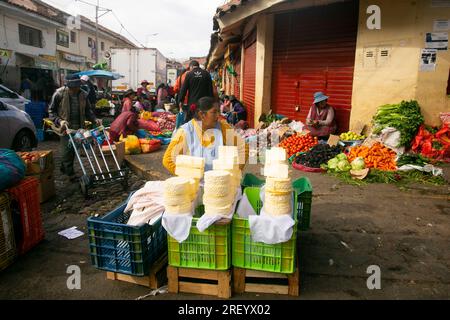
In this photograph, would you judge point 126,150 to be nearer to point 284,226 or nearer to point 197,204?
point 197,204

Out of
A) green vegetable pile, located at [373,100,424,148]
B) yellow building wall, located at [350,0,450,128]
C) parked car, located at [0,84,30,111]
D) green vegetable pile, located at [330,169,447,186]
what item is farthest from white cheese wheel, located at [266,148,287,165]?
parked car, located at [0,84,30,111]

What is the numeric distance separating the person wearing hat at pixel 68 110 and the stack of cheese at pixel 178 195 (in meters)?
4.15

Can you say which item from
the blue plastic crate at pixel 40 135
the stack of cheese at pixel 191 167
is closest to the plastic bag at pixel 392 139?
the stack of cheese at pixel 191 167

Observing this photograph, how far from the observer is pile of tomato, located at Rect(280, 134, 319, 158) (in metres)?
7.88

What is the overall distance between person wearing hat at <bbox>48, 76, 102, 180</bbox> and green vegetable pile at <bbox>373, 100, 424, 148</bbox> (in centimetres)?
585

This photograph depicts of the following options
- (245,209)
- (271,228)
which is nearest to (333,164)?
(245,209)

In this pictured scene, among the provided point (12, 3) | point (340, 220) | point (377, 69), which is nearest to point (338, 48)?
point (377, 69)

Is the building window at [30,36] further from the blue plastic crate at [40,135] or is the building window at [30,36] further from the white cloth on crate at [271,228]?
the white cloth on crate at [271,228]

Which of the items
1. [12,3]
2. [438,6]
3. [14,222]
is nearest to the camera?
[14,222]

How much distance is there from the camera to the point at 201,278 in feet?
10.2

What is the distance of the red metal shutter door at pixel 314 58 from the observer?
828 centimetres

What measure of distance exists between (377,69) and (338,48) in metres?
1.22

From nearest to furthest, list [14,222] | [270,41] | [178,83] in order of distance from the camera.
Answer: [14,222] < [178,83] < [270,41]

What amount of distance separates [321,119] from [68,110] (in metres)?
5.54
